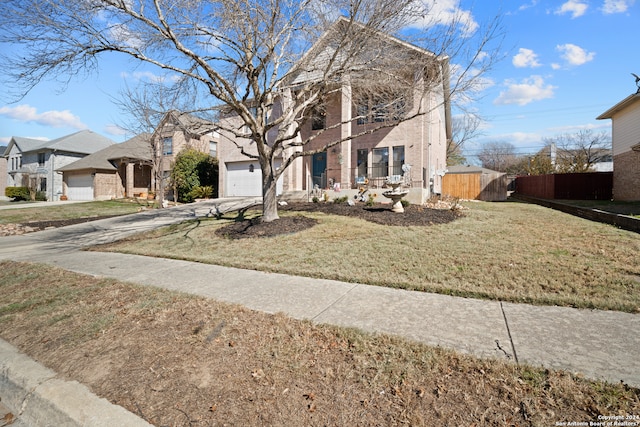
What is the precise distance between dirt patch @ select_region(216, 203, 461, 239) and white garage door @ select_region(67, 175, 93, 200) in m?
24.6

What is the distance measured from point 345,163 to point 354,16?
30.6ft

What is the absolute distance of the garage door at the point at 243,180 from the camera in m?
20.0

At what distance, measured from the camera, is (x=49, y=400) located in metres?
2.46

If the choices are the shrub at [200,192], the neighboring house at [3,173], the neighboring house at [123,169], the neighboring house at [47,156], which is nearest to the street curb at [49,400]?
the shrub at [200,192]

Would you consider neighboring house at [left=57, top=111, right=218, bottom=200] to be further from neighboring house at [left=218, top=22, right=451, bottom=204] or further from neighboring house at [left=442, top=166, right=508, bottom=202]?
neighboring house at [left=442, top=166, right=508, bottom=202]

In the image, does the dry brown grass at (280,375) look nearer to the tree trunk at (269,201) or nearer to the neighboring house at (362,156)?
the tree trunk at (269,201)

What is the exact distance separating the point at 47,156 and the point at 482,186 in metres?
41.0

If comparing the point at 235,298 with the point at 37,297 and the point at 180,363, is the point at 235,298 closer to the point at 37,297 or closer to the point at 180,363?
the point at 180,363

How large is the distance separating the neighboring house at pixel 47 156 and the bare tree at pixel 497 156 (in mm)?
63471

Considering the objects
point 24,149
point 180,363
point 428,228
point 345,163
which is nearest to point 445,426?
point 180,363

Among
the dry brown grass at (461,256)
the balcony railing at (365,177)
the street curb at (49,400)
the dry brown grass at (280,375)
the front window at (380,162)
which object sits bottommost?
the street curb at (49,400)

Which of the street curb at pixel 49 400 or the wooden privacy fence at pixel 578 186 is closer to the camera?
the street curb at pixel 49 400

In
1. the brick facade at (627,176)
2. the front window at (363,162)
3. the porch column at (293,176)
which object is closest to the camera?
the brick facade at (627,176)

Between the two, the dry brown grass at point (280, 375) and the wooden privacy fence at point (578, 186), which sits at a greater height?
the wooden privacy fence at point (578, 186)
